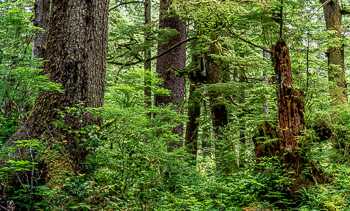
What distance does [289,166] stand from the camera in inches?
213

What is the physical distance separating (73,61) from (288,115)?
13.8 feet

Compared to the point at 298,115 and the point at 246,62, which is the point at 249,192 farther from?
the point at 246,62

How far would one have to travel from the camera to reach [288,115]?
5.62m

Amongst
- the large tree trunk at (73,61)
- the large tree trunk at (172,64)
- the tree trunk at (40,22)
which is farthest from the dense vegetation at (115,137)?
the tree trunk at (40,22)

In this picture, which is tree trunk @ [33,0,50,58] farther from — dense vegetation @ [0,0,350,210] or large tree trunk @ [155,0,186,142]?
large tree trunk @ [155,0,186,142]

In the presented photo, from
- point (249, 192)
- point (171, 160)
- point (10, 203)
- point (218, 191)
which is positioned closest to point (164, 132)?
point (171, 160)

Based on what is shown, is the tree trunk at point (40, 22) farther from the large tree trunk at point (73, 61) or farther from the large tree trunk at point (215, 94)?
the large tree trunk at point (215, 94)

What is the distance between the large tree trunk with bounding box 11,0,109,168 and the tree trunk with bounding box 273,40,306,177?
3.55 meters

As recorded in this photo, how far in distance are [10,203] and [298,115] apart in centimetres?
510

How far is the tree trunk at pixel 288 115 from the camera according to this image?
541 cm

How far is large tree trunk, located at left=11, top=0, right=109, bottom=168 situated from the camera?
481 centimetres

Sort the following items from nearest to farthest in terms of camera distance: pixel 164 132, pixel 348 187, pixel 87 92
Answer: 1. pixel 348 187
2. pixel 87 92
3. pixel 164 132

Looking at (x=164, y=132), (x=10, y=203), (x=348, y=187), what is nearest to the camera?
(x=10, y=203)

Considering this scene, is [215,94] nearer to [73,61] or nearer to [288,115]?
[288,115]
